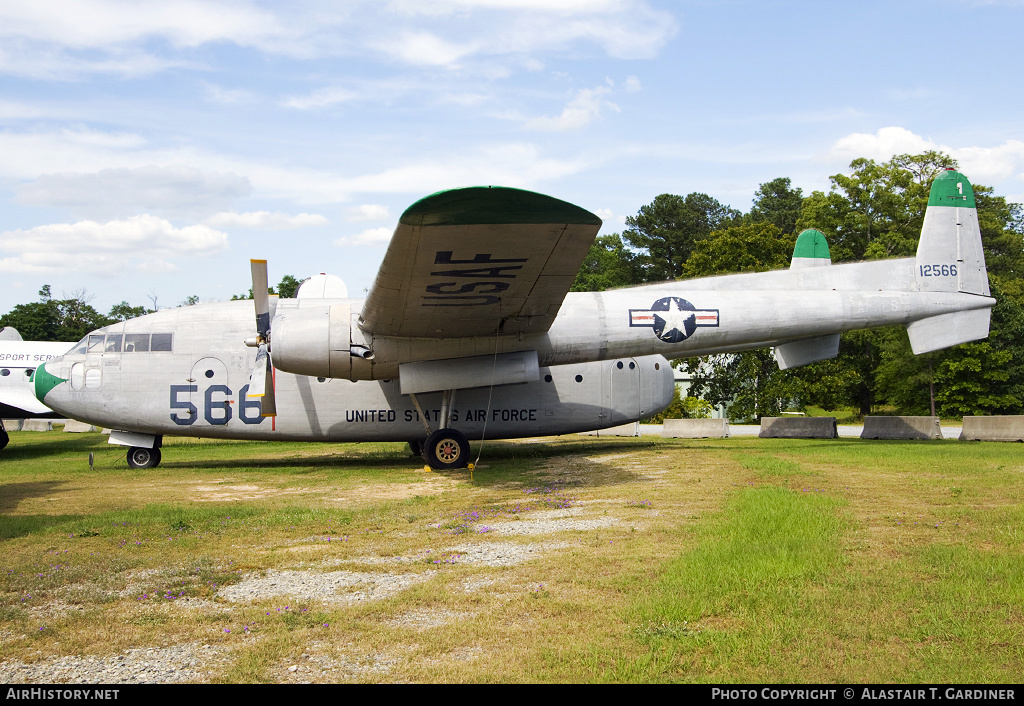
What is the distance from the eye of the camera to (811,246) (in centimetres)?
1697

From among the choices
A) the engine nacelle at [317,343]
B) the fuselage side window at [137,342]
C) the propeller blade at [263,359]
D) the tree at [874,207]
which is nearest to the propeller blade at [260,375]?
the propeller blade at [263,359]

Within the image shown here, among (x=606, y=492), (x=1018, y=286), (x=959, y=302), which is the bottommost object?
(x=606, y=492)

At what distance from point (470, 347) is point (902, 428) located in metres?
14.7

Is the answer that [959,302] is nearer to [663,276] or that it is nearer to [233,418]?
[233,418]

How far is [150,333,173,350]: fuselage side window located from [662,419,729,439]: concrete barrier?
16363mm

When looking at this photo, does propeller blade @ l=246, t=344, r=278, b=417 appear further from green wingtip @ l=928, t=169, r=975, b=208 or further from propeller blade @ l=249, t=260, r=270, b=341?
green wingtip @ l=928, t=169, r=975, b=208

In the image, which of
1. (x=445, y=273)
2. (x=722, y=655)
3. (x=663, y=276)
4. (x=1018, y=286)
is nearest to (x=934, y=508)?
(x=722, y=655)

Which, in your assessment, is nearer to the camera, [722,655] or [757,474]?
[722,655]

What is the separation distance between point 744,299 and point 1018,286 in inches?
1681

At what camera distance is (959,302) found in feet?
50.6

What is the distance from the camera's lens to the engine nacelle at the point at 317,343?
1258 centimetres

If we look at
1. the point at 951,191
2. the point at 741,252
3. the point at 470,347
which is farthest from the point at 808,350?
the point at 741,252

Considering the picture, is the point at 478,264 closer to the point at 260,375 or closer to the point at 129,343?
the point at 260,375

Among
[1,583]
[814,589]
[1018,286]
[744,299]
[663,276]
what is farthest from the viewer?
[663,276]
